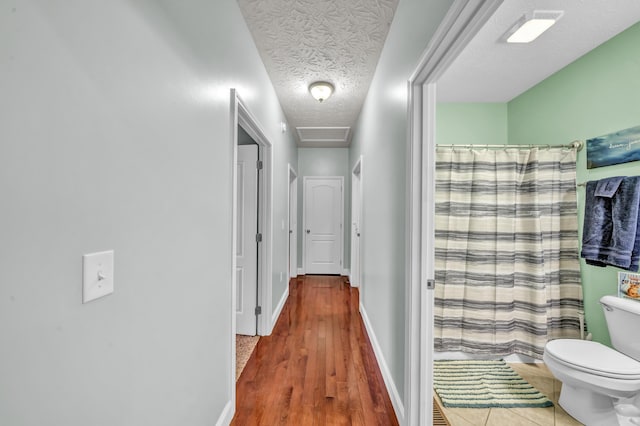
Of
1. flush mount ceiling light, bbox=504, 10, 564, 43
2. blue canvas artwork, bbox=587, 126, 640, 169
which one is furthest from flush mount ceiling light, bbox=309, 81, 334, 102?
blue canvas artwork, bbox=587, 126, 640, 169

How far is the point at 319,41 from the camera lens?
7.37 feet

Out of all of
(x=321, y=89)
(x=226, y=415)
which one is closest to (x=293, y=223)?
(x=321, y=89)

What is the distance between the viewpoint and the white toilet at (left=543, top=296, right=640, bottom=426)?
1548 mm

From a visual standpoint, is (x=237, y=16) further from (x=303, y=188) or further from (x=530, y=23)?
(x=303, y=188)

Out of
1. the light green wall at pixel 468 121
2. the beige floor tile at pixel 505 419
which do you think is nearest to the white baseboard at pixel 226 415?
the beige floor tile at pixel 505 419

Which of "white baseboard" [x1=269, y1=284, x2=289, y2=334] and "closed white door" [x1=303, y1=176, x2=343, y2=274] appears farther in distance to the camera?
"closed white door" [x1=303, y1=176, x2=343, y2=274]

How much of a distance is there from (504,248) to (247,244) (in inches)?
91.4

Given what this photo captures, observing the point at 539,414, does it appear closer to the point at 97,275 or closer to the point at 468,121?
the point at 97,275

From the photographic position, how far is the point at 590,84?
2.20 m

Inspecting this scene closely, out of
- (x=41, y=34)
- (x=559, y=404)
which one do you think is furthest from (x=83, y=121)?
(x=559, y=404)

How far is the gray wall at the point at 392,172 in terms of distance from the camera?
5.07 ft

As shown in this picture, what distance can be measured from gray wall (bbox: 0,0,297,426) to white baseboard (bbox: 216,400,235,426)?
18 centimetres

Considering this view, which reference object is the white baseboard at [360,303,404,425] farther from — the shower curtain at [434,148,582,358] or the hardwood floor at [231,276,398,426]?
the shower curtain at [434,148,582,358]

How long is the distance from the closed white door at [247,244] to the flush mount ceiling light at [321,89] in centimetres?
86
